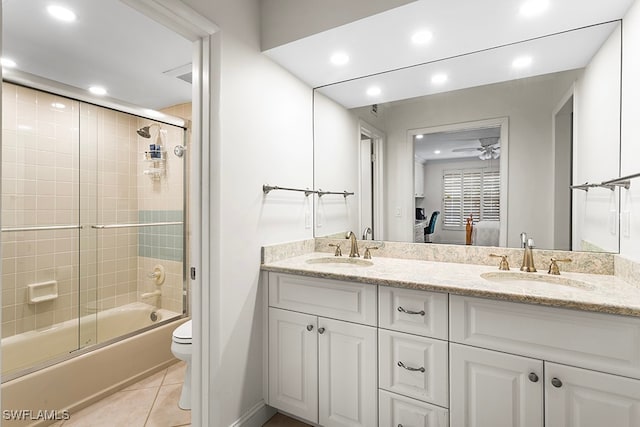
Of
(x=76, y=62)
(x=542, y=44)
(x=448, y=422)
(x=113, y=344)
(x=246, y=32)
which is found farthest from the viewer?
(x=76, y=62)

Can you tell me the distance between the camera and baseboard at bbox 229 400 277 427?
1703mm

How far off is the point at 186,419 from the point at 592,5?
2.92 m

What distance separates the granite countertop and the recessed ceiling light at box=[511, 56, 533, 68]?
44.9 inches

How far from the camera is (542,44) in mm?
1661

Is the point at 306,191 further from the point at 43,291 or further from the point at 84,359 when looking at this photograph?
the point at 43,291

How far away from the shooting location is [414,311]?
4.68ft

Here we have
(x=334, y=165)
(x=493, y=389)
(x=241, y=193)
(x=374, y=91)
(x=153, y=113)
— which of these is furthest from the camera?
(x=153, y=113)

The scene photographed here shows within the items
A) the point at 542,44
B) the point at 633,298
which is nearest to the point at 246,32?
the point at 542,44

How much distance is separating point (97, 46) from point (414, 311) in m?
2.53

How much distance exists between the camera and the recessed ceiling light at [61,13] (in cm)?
171

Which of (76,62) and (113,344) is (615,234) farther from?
(76,62)

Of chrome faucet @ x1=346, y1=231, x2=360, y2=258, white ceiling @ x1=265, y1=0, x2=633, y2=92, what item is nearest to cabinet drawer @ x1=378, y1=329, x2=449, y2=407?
chrome faucet @ x1=346, y1=231, x2=360, y2=258

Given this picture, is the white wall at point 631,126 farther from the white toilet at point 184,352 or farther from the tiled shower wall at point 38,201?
the tiled shower wall at point 38,201

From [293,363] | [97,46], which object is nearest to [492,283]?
[293,363]
